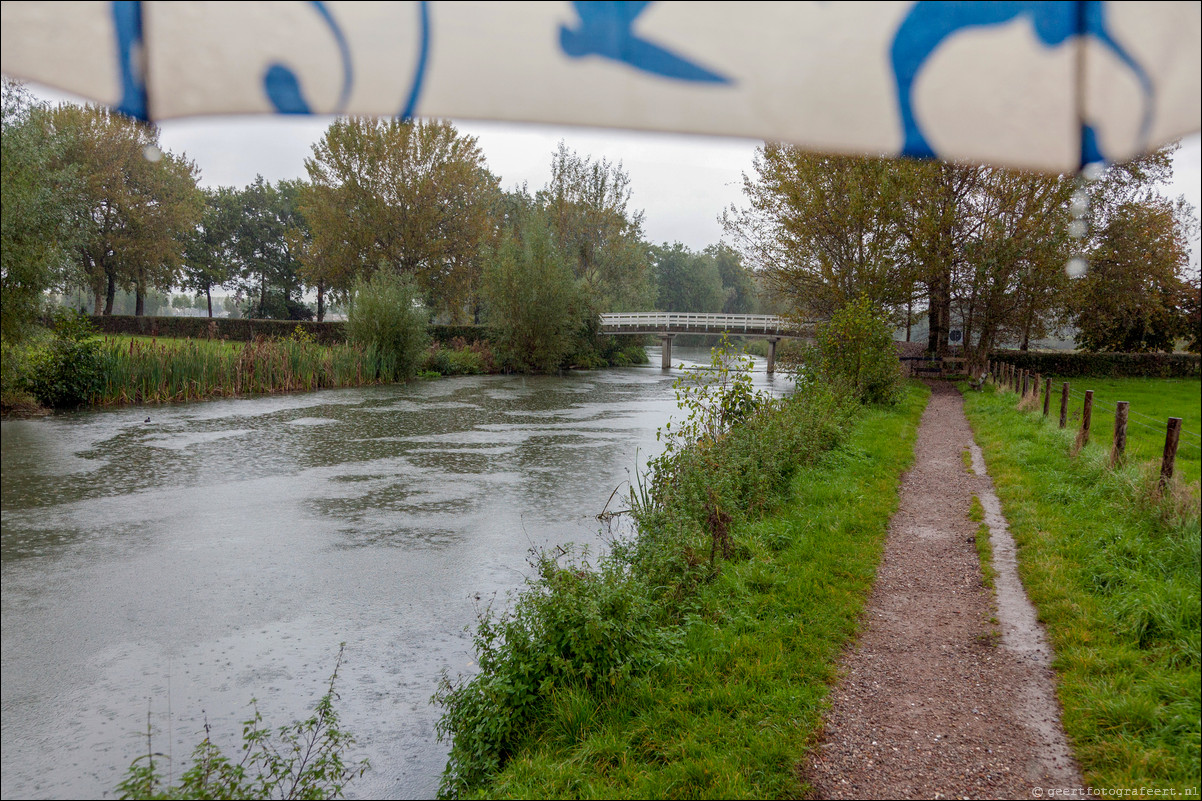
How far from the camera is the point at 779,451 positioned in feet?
26.2

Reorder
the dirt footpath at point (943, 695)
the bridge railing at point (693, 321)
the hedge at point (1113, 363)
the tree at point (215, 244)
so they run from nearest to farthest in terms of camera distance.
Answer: the hedge at point (1113, 363) → the dirt footpath at point (943, 695) → the tree at point (215, 244) → the bridge railing at point (693, 321)

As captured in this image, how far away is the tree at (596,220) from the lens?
1553 inches

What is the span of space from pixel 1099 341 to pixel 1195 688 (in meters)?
→ 23.2

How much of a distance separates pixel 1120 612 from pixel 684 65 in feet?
14.2

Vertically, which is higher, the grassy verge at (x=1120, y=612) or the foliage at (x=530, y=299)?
the foliage at (x=530, y=299)

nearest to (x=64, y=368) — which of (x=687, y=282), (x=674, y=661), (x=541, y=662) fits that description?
(x=541, y=662)

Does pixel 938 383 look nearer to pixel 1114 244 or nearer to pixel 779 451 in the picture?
pixel 1114 244

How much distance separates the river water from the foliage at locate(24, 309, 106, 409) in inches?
4.3

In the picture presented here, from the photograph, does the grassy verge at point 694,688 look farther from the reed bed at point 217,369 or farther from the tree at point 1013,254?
the tree at point 1013,254

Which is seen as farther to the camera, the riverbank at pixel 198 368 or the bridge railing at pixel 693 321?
the bridge railing at pixel 693 321

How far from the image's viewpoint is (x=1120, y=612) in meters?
3.97

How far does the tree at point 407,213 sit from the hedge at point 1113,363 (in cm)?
2089

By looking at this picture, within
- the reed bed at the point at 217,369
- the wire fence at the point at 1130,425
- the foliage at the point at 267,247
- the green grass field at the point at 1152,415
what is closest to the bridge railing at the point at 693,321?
the reed bed at the point at 217,369

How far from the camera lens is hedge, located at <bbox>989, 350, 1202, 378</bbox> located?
2.16 metres
